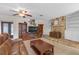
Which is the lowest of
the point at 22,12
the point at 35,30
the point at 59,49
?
the point at 59,49

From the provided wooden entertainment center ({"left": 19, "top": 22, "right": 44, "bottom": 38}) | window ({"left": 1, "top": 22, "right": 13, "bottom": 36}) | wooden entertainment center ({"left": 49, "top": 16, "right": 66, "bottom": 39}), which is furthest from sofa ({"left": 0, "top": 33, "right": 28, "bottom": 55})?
wooden entertainment center ({"left": 49, "top": 16, "right": 66, "bottom": 39})

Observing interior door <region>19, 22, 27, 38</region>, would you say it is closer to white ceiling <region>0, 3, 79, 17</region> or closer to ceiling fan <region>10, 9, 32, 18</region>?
Result: ceiling fan <region>10, 9, 32, 18</region>

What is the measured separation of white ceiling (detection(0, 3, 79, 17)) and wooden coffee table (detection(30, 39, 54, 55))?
540 mm

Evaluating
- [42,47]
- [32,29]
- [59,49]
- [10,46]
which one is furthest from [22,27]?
[59,49]

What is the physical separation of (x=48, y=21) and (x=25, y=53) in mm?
756

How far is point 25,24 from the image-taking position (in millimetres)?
2395

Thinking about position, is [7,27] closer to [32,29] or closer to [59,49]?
[32,29]

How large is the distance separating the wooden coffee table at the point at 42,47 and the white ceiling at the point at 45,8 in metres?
0.54

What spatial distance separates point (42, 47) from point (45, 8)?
0.74 m

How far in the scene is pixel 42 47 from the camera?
237 cm

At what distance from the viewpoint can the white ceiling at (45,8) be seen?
234cm
